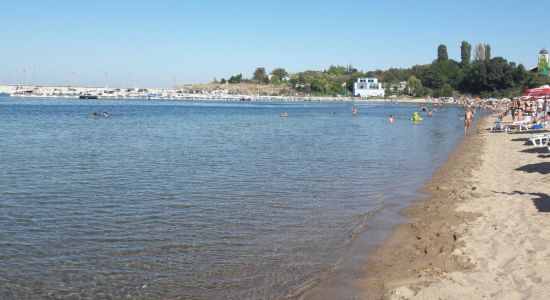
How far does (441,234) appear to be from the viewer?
10195 millimetres

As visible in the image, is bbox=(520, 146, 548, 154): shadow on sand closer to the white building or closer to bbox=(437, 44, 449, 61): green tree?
the white building

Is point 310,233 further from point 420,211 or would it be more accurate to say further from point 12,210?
point 12,210

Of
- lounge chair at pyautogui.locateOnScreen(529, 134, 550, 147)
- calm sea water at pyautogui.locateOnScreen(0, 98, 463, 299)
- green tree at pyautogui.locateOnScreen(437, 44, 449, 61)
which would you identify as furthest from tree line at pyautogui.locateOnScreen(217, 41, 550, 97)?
calm sea water at pyautogui.locateOnScreen(0, 98, 463, 299)

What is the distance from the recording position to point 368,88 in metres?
176

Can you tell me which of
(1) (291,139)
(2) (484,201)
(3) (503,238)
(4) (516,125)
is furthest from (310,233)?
(4) (516,125)

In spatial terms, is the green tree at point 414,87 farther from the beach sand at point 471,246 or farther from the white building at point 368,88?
the beach sand at point 471,246

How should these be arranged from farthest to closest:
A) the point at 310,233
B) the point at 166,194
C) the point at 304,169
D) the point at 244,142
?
the point at 244,142 → the point at 304,169 → the point at 166,194 → the point at 310,233

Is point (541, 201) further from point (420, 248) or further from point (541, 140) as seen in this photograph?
point (541, 140)

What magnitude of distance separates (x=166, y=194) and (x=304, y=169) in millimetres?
6970

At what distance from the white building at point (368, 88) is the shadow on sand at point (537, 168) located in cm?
15802

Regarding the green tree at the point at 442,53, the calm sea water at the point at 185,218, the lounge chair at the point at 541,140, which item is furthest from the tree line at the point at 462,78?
the calm sea water at the point at 185,218

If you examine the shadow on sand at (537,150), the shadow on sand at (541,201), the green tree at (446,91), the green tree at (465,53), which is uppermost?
the green tree at (465,53)

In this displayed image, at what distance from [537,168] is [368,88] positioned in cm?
16172

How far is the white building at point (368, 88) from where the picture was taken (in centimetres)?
17350
